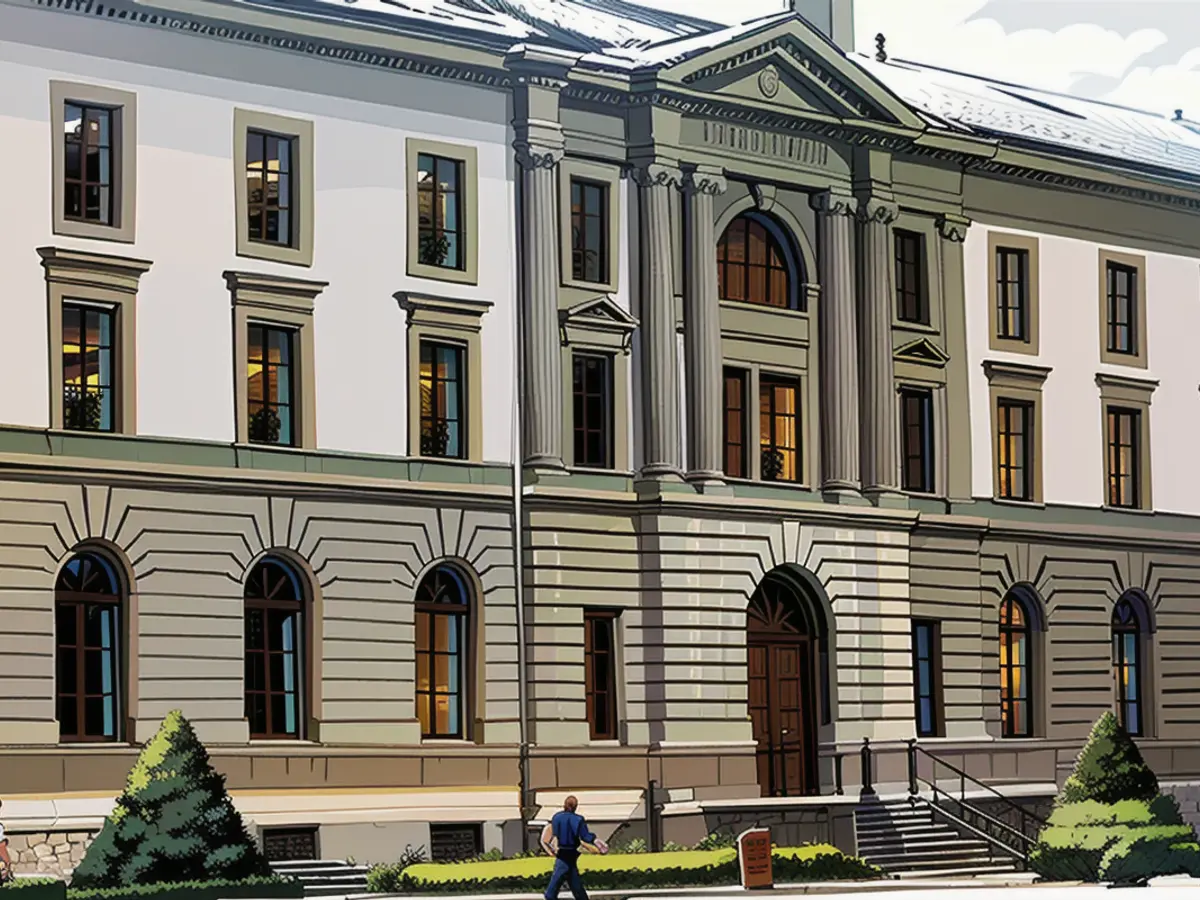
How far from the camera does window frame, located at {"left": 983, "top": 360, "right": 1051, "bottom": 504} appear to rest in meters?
63.5

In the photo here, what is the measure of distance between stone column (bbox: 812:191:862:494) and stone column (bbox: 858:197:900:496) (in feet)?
1.82

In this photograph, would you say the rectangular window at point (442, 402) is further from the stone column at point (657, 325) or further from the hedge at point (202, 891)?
the hedge at point (202, 891)

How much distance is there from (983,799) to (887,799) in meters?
3.37

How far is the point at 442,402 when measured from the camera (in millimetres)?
52906

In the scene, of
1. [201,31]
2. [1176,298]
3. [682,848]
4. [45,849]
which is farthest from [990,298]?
[45,849]

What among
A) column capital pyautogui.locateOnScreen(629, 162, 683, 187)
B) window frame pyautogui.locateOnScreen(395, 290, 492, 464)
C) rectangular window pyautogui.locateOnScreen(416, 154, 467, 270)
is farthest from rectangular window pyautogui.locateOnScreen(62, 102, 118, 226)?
column capital pyautogui.locateOnScreen(629, 162, 683, 187)

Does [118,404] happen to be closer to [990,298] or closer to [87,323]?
[87,323]

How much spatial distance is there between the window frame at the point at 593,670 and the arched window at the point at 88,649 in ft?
33.7

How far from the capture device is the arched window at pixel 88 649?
4700 centimetres

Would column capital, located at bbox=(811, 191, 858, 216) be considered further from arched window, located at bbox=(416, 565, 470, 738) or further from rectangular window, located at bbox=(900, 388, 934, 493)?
arched window, located at bbox=(416, 565, 470, 738)

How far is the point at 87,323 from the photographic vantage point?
47719 millimetres

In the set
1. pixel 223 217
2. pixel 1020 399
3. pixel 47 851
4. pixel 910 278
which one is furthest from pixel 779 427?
pixel 47 851

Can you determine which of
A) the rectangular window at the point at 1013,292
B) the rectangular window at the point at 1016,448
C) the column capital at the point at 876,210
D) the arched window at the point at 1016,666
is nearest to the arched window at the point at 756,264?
the column capital at the point at 876,210

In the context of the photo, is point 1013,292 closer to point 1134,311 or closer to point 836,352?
point 1134,311
